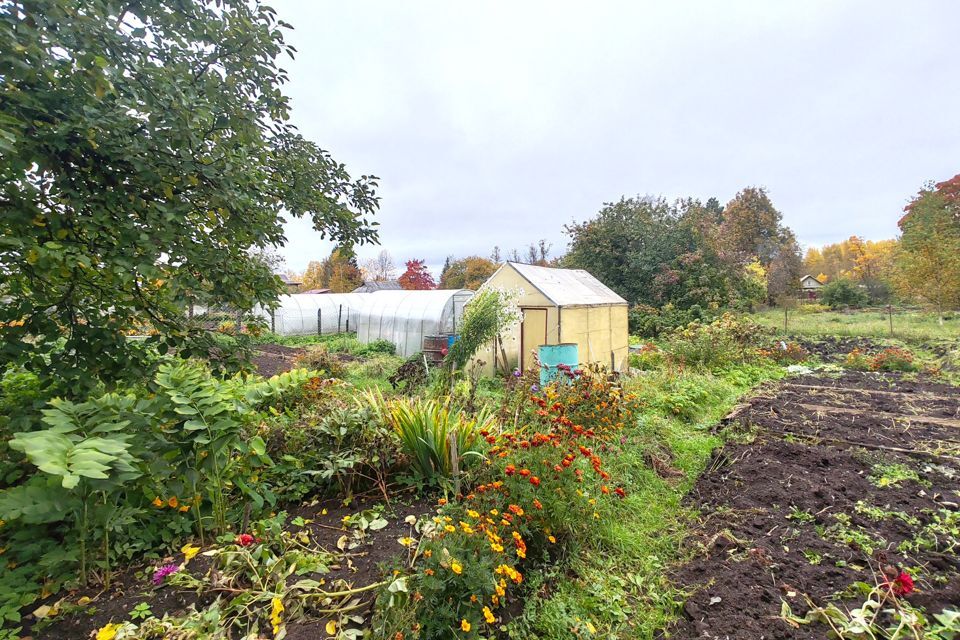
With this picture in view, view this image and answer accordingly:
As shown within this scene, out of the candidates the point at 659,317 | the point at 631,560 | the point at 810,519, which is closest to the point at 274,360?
the point at 631,560

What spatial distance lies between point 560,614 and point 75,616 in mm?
2004

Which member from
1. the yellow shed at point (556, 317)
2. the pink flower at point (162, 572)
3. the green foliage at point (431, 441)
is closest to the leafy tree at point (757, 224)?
the yellow shed at point (556, 317)

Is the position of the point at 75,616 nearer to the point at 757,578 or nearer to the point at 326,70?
the point at 757,578

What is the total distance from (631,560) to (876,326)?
19.6m

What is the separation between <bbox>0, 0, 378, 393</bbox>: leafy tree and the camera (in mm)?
1558

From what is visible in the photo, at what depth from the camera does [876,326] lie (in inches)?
608

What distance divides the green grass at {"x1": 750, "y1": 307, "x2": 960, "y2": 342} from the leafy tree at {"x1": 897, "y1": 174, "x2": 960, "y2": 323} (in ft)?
4.51

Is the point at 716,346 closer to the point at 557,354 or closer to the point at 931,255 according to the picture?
the point at 557,354

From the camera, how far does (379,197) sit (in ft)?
11.5

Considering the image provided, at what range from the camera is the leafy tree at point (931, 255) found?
1298 cm

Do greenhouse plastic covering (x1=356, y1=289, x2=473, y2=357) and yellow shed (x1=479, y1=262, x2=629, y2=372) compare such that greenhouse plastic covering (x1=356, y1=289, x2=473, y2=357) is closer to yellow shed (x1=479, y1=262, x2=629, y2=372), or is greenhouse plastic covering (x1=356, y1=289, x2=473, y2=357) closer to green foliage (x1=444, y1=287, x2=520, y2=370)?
yellow shed (x1=479, y1=262, x2=629, y2=372)

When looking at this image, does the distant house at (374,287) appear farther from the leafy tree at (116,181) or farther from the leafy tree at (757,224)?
the leafy tree at (116,181)

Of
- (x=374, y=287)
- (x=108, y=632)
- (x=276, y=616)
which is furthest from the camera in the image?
(x=374, y=287)

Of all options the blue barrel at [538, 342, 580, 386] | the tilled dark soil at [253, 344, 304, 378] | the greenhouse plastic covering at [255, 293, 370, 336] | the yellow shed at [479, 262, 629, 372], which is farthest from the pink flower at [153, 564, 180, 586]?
the greenhouse plastic covering at [255, 293, 370, 336]
